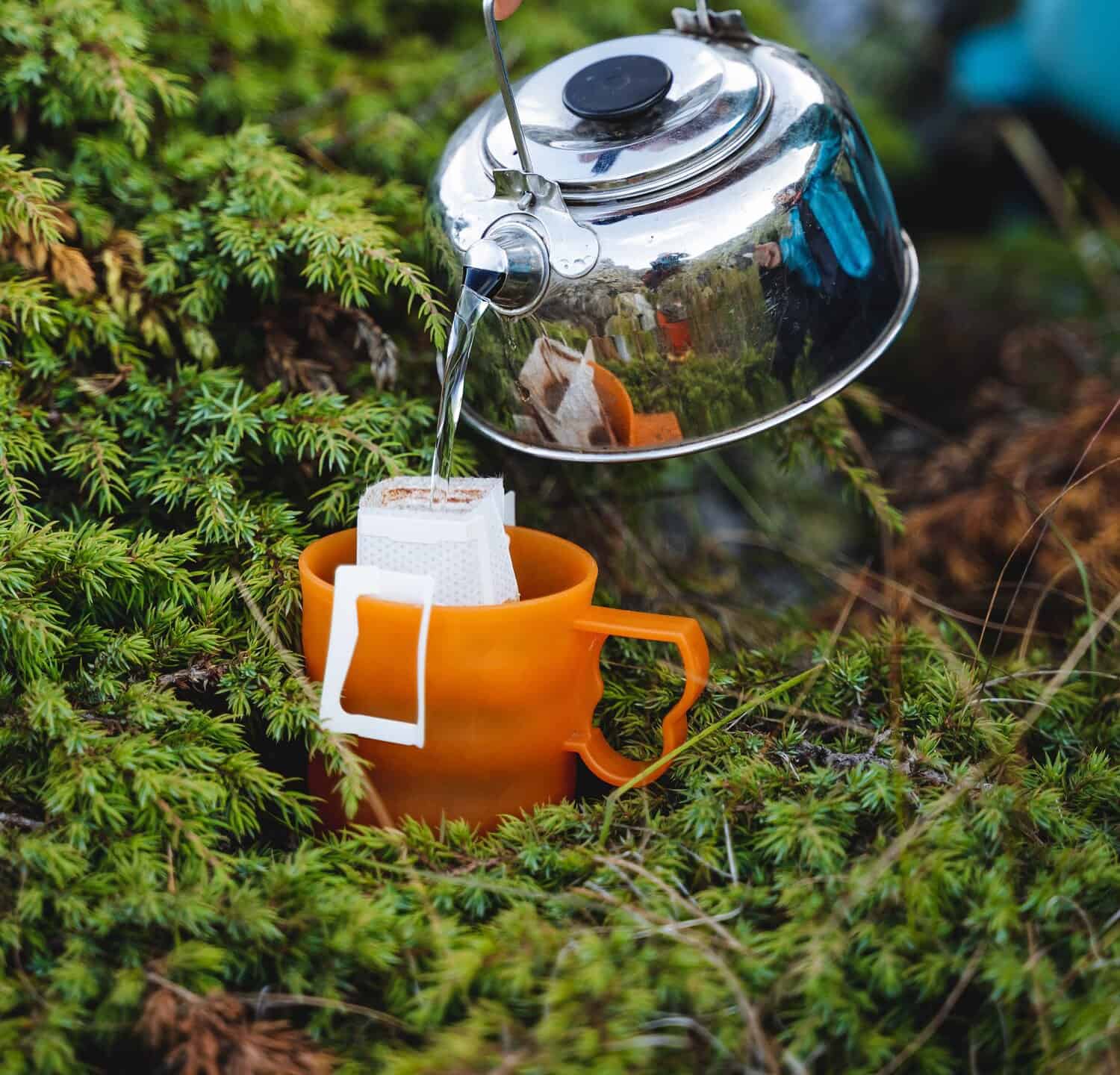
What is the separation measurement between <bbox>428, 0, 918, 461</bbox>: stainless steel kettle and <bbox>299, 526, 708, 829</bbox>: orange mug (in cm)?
16

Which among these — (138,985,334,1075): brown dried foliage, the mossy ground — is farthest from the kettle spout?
(138,985,334,1075): brown dried foliage

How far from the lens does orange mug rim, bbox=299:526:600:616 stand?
0.70 m

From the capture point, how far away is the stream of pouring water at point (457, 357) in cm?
80

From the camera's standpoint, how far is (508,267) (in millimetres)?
798

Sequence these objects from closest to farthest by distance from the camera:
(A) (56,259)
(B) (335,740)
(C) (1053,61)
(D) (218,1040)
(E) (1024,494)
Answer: (D) (218,1040) → (B) (335,740) → (A) (56,259) → (E) (1024,494) → (C) (1053,61)

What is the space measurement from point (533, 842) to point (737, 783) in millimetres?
148

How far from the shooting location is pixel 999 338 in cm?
174

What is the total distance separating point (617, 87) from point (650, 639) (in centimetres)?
44

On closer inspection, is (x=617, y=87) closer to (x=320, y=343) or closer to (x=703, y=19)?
(x=703, y=19)

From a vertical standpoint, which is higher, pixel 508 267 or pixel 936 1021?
pixel 508 267

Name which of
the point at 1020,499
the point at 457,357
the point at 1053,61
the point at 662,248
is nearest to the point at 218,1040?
the point at 457,357

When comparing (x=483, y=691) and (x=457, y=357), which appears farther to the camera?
(x=457, y=357)

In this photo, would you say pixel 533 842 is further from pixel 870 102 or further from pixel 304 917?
pixel 870 102

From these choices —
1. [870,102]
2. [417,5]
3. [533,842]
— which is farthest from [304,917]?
[870,102]
